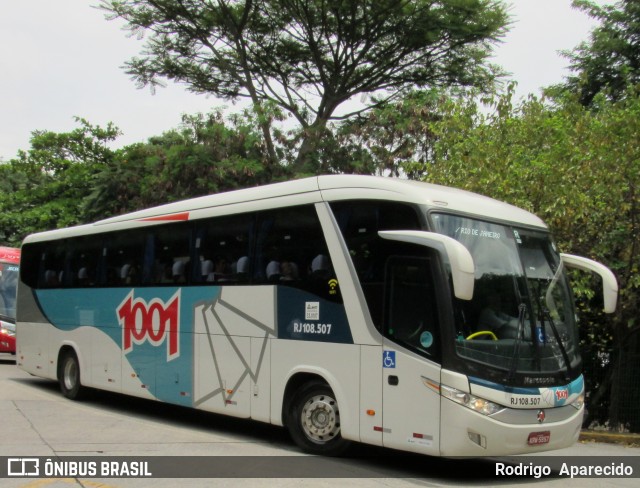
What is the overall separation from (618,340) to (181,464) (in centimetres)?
864

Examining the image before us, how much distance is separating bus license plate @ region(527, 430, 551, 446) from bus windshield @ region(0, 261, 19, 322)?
18.4m

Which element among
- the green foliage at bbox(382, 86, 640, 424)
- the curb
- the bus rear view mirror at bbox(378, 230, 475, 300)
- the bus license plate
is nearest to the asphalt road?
the curb

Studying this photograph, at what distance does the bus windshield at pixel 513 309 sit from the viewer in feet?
26.6

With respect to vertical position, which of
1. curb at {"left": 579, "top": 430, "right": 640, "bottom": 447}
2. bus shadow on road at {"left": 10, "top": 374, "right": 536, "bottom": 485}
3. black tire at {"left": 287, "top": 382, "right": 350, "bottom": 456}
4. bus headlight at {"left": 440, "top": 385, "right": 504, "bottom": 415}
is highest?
bus headlight at {"left": 440, "top": 385, "right": 504, "bottom": 415}

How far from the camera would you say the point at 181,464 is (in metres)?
8.71

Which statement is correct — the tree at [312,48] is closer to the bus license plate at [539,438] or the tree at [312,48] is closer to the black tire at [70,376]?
the black tire at [70,376]

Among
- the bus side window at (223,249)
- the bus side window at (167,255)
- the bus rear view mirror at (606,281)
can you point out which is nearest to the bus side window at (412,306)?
the bus rear view mirror at (606,281)

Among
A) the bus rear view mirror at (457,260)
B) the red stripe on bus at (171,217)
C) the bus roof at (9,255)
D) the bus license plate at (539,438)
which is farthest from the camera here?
the bus roof at (9,255)

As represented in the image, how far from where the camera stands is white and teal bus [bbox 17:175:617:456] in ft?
26.4

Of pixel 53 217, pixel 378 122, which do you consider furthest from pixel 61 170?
pixel 378 122

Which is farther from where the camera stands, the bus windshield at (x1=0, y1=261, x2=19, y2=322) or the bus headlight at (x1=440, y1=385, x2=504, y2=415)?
the bus windshield at (x1=0, y1=261, x2=19, y2=322)

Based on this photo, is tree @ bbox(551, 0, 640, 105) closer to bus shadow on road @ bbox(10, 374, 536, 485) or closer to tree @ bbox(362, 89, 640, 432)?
tree @ bbox(362, 89, 640, 432)

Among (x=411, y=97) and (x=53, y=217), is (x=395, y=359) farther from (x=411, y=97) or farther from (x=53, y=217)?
(x=53, y=217)

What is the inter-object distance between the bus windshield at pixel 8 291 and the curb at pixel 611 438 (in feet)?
54.3
